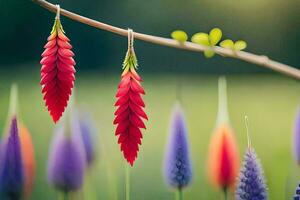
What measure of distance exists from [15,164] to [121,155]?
418 mm

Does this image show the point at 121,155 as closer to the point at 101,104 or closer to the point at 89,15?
the point at 101,104

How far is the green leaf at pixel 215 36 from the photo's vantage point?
2279 mm

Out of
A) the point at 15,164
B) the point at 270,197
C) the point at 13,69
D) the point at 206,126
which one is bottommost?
the point at 270,197

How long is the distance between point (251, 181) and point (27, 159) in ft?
2.94

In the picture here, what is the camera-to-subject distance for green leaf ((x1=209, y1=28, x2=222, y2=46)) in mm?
2279

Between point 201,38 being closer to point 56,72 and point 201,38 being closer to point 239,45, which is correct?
point 239,45

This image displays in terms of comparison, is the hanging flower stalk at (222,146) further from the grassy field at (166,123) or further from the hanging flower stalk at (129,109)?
the hanging flower stalk at (129,109)

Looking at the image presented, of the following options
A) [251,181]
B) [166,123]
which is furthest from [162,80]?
[251,181]

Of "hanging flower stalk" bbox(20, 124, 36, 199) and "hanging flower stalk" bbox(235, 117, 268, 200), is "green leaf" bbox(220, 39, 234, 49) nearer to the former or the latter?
"hanging flower stalk" bbox(235, 117, 268, 200)

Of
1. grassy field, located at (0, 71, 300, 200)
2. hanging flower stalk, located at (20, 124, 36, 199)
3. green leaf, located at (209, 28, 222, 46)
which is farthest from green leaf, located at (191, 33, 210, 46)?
hanging flower stalk, located at (20, 124, 36, 199)

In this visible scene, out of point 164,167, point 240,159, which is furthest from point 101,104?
point 240,159

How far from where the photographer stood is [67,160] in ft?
7.43

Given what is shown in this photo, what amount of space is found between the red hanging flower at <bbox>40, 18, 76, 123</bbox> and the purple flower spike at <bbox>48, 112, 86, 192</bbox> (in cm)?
8

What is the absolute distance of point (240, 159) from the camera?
2314mm
